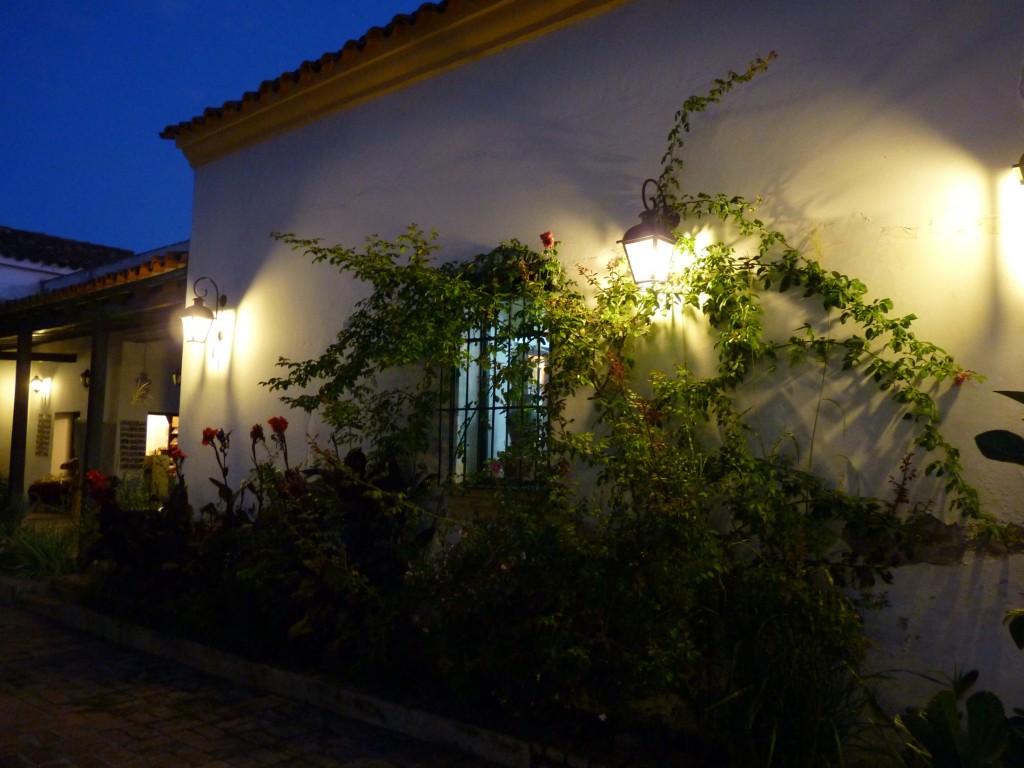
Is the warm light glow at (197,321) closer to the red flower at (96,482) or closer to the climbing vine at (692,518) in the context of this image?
the red flower at (96,482)

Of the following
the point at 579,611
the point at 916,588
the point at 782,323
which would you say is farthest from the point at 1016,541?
the point at 579,611

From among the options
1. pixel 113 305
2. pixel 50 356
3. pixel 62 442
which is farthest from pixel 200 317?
pixel 62 442

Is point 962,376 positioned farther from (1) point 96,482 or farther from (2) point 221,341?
(2) point 221,341

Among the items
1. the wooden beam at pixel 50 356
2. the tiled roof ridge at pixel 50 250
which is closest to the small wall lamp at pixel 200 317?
the wooden beam at pixel 50 356

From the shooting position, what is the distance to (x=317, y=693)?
17.1 ft

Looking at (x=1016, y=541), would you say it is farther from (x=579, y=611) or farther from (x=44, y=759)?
(x=44, y=759)

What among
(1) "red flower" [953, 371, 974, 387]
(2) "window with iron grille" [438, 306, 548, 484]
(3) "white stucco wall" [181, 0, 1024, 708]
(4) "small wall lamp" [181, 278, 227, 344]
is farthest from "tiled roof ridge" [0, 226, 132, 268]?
(1) "red flower" [953, 371, 974, 387]

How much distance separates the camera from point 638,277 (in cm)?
515

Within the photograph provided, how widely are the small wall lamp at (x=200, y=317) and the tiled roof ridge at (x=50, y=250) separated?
33.3 feet

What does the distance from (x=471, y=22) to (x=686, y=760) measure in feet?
16.9

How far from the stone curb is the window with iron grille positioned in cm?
145

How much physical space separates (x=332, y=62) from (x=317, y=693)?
16.3 feet

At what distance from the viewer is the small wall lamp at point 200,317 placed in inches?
324

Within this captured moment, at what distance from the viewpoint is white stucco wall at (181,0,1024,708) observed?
417cm
